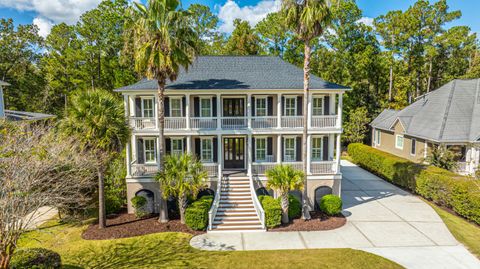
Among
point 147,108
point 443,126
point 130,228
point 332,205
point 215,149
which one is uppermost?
point 147,108

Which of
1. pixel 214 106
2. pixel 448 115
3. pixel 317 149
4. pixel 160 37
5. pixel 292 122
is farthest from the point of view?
pixel 448 115

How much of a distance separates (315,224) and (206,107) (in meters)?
10.00

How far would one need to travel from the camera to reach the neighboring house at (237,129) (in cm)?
1773

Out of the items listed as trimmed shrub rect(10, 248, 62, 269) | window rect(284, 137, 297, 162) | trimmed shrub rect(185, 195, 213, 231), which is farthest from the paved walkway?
trimmed shrub rect(10, 248, 62, 269)

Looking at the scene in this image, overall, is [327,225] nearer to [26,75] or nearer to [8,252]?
[8,252]

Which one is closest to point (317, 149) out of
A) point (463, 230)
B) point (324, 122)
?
point (324, 122)

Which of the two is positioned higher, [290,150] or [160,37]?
[160,37]

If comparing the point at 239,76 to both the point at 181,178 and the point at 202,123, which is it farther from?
the point at 181,178

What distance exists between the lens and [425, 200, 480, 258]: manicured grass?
45.0 ft

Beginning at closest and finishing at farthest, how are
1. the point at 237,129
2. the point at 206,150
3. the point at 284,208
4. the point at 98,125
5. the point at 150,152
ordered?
→ the point at 98,125
the point at 284,208
the point at 237,129
the point at 150,152
the point at 206,150

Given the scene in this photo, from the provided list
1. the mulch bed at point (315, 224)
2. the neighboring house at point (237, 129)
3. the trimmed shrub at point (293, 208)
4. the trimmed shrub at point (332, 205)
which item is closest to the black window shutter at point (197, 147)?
the neighboring house at point (237, 129)

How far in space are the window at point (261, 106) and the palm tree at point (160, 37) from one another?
6.15 metres

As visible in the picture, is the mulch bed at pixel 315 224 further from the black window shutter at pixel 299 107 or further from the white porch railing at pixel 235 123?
the black window shutter at pixel 299 107

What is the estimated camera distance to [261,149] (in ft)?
66.6
